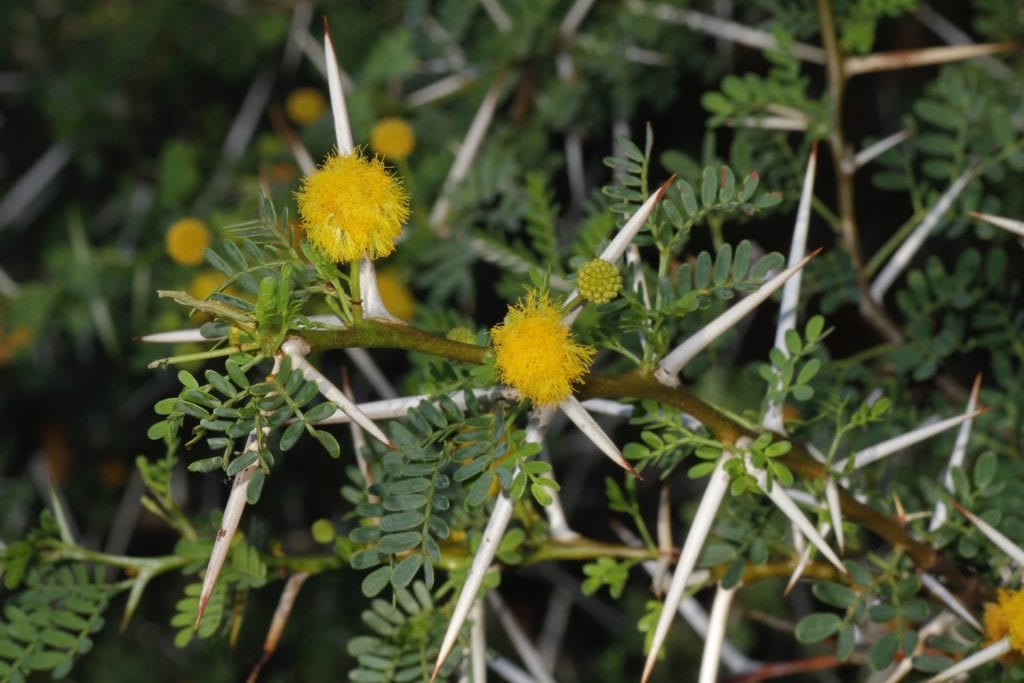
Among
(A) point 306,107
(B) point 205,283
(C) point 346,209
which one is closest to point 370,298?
(C) point 346,209

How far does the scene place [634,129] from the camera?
293 centimetres

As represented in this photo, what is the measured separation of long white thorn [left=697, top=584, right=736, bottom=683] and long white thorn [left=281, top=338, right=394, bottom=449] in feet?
1.86

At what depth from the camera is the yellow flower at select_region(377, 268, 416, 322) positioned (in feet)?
7.18

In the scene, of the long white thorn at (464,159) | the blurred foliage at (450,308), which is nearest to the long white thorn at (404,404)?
the blurred foliage at (450,308)

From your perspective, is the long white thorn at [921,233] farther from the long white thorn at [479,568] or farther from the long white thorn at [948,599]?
the long white thorn at [479,568]

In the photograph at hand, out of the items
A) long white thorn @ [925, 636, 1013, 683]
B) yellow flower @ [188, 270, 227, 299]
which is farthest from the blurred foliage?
long white thorn @ [925, 636, 1013, 683]

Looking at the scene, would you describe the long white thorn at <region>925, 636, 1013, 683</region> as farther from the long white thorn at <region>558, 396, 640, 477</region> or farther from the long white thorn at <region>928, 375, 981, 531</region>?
the long white thorn at <region>558, 396, 640, 477</region>

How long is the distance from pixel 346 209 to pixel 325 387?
0.20m

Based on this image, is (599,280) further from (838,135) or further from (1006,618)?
(838,135)

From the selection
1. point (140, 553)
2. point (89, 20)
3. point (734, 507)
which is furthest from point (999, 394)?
point (89, 20)

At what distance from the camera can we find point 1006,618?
127 centimetres

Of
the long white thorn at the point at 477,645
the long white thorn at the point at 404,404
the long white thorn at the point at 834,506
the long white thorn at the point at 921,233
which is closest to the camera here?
the long white thorn at the point at 404,404

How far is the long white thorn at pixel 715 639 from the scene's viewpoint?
129cm

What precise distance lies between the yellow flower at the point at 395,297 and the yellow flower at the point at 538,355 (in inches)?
44.0
